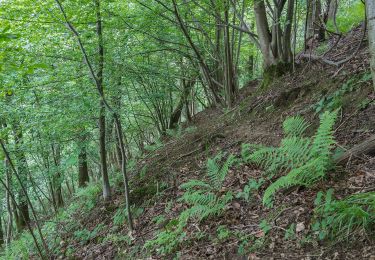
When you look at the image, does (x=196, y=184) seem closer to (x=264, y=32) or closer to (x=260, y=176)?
(x=260, y=176)

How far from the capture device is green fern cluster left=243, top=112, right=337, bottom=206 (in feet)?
11.3

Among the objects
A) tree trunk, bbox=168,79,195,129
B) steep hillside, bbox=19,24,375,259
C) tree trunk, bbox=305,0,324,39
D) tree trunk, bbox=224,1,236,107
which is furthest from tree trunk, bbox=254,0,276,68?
tree trunk, bbox=168,79,195,129

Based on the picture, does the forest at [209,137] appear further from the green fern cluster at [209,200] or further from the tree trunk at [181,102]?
the tree trunk at [181,102]

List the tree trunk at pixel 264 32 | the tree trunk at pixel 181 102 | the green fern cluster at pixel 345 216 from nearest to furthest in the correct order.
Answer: the green fern cluster at pixel 345 216 < the tree trunk at pixel 264 32 < the tree trunk at pixel 181 102

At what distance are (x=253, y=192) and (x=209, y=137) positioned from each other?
10.2 ft

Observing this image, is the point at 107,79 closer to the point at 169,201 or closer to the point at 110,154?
the point at 169,201

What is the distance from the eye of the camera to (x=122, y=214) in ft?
20.2

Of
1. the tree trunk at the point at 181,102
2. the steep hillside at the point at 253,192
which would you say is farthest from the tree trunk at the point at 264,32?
the tree trunk at the point at 181,102

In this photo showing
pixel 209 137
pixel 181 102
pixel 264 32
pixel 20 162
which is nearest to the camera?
pixel 209 137

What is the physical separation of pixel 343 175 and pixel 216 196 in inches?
71.3

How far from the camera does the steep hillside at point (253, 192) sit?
10.7 ft

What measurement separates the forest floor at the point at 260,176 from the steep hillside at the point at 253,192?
0.01m

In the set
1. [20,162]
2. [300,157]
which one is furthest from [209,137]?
[20,162]

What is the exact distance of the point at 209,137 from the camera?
291 inches
